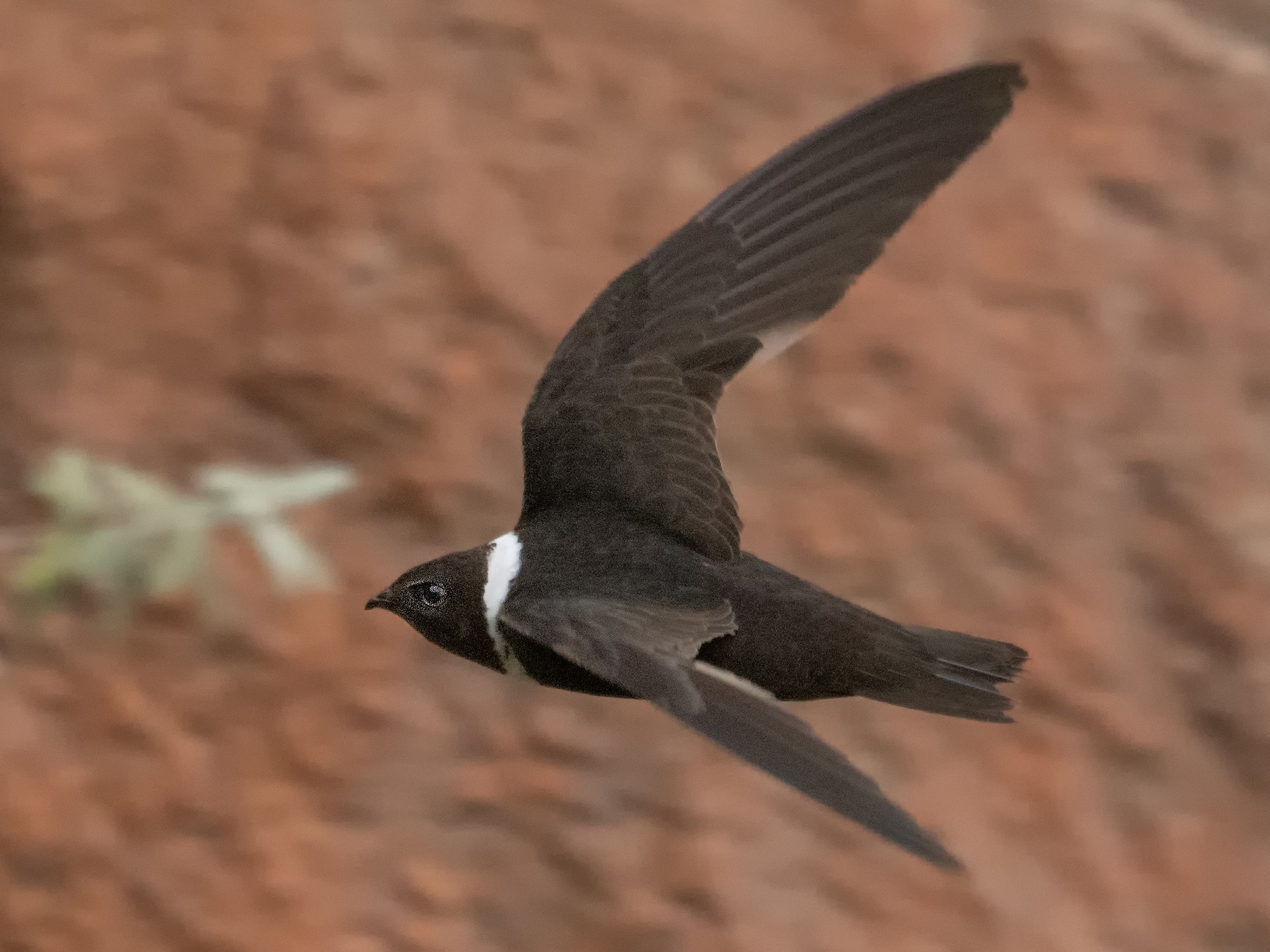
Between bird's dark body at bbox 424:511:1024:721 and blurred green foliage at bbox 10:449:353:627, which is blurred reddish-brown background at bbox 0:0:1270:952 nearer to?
blurred green foliage at bbox 10:449:353:627

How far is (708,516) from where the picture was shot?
0.80 meters

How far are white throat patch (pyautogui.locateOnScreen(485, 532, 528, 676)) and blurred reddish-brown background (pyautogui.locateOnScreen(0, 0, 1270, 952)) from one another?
0.90 metres

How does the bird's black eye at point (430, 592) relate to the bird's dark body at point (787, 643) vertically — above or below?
below

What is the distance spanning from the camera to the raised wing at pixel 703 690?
545mm

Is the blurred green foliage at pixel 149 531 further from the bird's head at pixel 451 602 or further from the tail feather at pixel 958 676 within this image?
the tail feather at pixel 958 676

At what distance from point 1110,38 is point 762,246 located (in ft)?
3.84

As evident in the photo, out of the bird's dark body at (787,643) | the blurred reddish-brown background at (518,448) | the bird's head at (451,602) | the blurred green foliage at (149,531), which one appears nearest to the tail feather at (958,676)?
the bird's dark body at (787,643)

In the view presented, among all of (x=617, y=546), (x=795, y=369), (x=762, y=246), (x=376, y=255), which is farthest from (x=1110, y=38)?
(x=617, y=546)

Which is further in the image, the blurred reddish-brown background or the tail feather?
the blurred reddish-brown background

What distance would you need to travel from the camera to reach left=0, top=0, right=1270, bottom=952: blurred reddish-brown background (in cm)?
158

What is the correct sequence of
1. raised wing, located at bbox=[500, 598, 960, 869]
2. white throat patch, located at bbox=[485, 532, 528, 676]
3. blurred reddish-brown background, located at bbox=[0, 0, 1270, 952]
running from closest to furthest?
raised wing, located at bbox=[500, 598, 960, 869], white throat patch, located at bbox=[485, 532, 528, 676], blurred reddish-brown background, located at bbox=[0, 0, 1270, 952]

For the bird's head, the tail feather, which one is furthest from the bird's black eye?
the tail feather

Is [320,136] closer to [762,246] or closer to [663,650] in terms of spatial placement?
[762,246]

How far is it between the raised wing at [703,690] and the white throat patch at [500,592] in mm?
37
